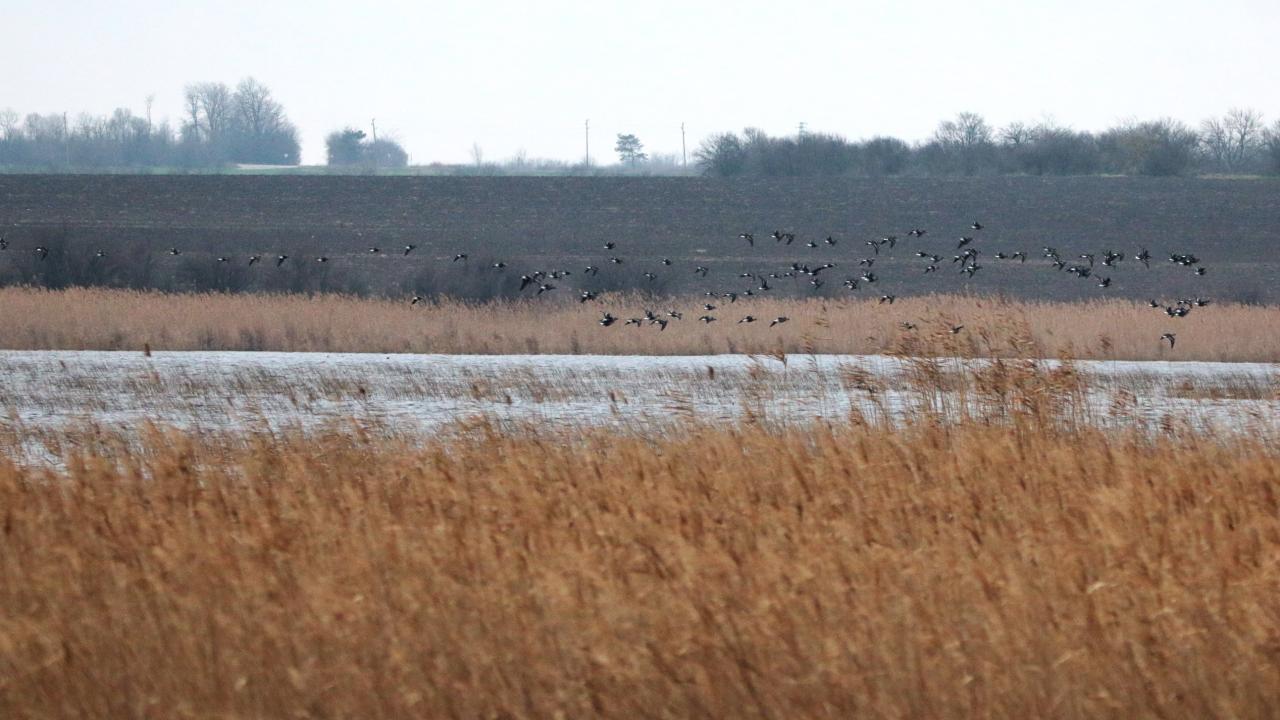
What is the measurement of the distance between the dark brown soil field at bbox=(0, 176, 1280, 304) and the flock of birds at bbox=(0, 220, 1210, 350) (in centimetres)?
32

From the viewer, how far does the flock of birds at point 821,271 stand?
25891 millimetres

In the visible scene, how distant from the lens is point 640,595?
5.17 m

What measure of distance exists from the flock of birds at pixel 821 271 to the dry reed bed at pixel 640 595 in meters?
14.2

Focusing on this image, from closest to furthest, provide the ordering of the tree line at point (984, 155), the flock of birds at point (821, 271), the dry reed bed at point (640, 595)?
the dry reed bed at point (640, 595), the flock of birds at point (821, 271), the tree line at point (984, 155)

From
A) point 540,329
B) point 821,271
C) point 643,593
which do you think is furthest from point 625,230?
point 643,593

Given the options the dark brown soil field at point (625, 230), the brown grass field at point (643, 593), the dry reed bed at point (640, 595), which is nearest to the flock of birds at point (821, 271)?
the dark brown soil field at point (625, 230)

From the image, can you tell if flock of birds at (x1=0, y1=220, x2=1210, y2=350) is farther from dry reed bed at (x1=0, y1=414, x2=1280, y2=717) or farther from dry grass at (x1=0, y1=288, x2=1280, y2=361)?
dry reed bed at (x1=0, y1=414, x2=1280, y2=717)

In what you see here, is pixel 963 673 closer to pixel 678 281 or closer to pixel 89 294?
pixel 89 294

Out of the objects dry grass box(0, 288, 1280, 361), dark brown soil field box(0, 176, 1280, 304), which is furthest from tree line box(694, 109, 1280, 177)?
dry grass box(0, 288, 1280, 361)

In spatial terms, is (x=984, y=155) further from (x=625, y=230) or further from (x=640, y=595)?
(x=640, y=595)

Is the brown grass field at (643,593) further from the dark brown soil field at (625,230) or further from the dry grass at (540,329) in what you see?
the dark brown soil field at (625,230)

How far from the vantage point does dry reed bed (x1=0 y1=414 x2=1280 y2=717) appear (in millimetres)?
4816

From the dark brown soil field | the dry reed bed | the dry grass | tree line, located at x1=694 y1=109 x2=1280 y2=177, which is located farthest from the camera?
tree line, located at x1=694 y1=109 x2=1280 y2=177

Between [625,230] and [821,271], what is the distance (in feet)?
36.3
